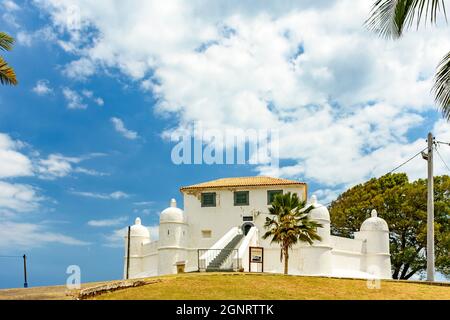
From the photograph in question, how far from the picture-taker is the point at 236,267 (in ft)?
88.4

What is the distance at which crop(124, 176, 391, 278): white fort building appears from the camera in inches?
1344

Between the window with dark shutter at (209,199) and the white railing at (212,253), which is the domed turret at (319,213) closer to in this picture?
the white railing at (212,253)

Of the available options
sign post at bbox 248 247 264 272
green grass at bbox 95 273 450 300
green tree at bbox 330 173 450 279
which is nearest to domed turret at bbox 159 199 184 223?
sign post at bbox 248 247 264 272

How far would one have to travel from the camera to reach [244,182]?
39875 millimetres

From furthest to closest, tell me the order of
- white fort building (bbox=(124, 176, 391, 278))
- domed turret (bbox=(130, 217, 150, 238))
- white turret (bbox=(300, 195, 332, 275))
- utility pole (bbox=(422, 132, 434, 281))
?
domed turret (bbox=(130, 217, 150, 238)) < white fort building (bbox=(124, 176, 391, 278)) < white turret (bbox=(300, 195, 332, 275)) < utility pole (bbox=(422, 132, 434, 281))

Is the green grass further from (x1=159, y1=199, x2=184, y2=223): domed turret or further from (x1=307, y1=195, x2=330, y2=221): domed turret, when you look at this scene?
(x1=159, y1=199, x2=184, y2=223): domed turret

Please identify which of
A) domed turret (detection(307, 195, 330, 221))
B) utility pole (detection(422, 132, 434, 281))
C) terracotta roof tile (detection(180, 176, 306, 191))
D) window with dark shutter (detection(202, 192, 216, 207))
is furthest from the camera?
window with dark shutter (detection(202, 192, 216, 207))

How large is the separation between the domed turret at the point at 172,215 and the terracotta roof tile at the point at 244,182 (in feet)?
8.67

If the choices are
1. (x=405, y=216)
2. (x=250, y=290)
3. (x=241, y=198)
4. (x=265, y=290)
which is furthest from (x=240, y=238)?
(x=250, y=290)

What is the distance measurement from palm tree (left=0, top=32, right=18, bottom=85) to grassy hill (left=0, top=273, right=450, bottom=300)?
763 cm

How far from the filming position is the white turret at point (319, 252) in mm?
33469
